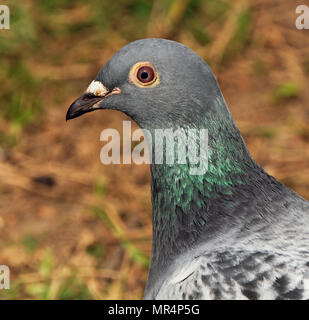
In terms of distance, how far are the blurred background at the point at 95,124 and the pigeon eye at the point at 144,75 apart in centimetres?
180

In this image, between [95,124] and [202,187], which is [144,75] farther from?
[95,124]

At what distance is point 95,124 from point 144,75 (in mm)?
2902

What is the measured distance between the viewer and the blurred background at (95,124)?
14.4ft

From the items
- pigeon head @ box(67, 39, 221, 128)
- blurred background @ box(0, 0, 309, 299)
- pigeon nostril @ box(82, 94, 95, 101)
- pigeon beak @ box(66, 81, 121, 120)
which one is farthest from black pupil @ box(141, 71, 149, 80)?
blurred background @ box(0, 0, 309, 299)

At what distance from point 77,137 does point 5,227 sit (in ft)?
3.85

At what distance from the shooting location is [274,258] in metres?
2.37

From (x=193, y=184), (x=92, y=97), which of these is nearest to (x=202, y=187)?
(x=193, y=184)

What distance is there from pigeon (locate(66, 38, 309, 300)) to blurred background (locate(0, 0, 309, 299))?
1424mm

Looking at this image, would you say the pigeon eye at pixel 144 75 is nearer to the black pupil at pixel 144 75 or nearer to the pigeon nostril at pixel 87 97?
the black pupil at pixel 144 75

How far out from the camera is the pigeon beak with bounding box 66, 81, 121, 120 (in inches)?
113

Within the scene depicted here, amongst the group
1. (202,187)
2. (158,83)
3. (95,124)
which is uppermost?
(95,124)

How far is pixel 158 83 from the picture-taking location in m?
2.76
